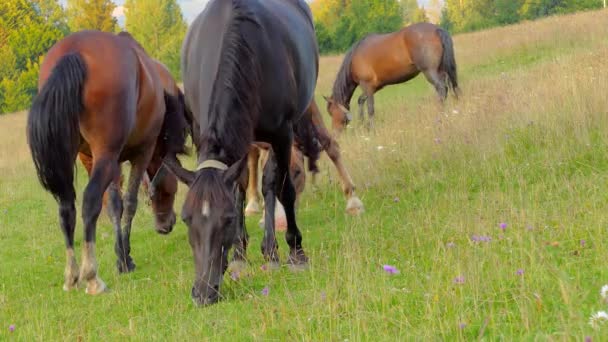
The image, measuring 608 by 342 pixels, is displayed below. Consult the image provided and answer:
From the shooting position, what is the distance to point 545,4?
56.3 metres

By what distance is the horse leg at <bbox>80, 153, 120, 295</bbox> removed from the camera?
532 cm

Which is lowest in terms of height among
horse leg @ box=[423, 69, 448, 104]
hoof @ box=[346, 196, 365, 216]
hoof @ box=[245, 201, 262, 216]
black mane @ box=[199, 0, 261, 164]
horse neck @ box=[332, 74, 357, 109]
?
horse neck @ box=[332, 74, 357, 109]

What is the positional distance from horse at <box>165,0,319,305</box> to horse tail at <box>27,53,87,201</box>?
885mm

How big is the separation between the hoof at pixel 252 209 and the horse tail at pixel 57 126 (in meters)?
3.68

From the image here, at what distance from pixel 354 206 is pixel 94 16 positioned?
48.7 m

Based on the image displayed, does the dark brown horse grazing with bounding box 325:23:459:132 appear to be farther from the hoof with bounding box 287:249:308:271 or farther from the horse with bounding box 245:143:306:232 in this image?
the hoof with bounding box 287:249:308:271

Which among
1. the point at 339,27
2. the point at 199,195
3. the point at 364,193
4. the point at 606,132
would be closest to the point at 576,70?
the point at 606,132

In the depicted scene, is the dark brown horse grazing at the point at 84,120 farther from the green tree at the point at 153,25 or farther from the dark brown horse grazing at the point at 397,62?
the green tree at the point at 153,25

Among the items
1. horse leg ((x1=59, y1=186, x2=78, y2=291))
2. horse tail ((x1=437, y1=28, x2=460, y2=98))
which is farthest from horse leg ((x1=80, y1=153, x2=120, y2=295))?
horse tail ((x1=437, y1=28, x2=460, y2=98))

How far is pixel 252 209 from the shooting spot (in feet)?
29.0

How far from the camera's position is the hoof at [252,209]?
28.8 ft

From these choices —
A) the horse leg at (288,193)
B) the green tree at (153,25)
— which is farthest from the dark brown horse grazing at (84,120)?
the green tree at (153,25)

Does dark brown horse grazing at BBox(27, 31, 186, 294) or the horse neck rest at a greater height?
dark brown horse grazing at BBox(27, 31, 186, 294)

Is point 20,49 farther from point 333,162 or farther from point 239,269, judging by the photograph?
point 239,269
